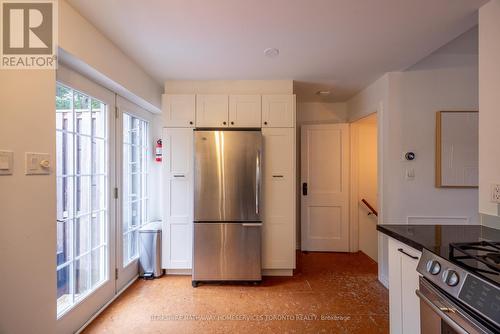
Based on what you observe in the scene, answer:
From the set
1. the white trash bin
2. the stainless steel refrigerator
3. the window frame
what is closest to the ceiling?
the window frame

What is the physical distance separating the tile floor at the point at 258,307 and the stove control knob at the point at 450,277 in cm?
125

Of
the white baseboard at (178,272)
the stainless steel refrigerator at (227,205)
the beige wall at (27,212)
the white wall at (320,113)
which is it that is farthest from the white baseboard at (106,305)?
the white wall at (320,113)

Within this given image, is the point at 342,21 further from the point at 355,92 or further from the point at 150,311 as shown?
the point at 150,311

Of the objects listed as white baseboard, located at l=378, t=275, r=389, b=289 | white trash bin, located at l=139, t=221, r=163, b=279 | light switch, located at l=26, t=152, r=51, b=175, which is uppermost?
light switch, located at l=26, t=152, r=51, b=175

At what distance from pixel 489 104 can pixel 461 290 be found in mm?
1188

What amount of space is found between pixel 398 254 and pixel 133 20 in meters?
2.29

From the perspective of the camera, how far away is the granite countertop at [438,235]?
1.13 meters

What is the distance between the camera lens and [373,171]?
3582mm

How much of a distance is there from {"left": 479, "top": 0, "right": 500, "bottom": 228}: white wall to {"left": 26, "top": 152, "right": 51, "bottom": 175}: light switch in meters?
2.64

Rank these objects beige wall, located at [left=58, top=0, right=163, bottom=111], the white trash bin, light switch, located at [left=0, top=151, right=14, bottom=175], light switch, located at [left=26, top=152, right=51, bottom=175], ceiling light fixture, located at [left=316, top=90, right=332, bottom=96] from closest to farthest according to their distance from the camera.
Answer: light switch, located at [left=0, top=151, right=14, bottom=175], light switch, located at [left=26, top=152, right=51, bottom=175], beige wall, located at [left=58, top=0, right=163, bottom=111], the white trash bin, ceiling light fixture, located at [left=316, top=90, right=332, bottom=96]

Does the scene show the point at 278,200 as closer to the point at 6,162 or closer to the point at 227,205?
the point at 227,205

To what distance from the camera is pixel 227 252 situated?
254 cm

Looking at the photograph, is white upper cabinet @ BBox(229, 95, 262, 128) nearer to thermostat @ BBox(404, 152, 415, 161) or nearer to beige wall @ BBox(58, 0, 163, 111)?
beige wall @ BBox(58, 0, 163, 111)

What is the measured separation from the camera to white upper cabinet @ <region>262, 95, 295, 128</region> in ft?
8.86
